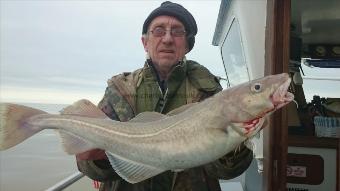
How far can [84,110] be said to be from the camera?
2918 millimetres

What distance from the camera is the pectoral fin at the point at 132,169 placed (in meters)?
2.62

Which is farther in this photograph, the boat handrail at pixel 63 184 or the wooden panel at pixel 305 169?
the wooden panel at pixel 305 169

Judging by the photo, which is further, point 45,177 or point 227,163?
point 45,177

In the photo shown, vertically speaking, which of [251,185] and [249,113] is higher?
[249,113]

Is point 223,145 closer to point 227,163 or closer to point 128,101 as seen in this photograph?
point 227,163

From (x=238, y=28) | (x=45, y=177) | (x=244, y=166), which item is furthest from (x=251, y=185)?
(x=45, y=177)

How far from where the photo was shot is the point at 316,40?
812cm

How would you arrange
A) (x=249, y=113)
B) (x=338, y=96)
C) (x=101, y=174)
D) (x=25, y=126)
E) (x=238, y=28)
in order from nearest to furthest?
(x=249, y=113) < (x=25, y=126) < (x=101, y=174) < (x=238, y=28) < (x=338, y=96)

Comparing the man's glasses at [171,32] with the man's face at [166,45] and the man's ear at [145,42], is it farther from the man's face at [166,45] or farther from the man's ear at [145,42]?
the man's ear at [145,42]

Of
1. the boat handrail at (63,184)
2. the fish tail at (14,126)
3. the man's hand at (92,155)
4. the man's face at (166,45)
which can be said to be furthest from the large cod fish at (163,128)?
the boat handrail at (63,184)

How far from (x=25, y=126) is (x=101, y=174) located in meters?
0.57

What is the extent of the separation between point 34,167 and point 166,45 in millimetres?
15746

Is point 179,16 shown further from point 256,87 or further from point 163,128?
point 256,87

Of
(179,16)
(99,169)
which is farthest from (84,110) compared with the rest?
(179,16)
